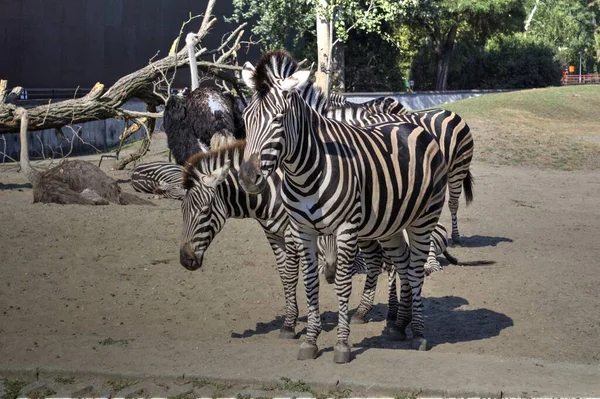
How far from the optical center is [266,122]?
6.44 meters

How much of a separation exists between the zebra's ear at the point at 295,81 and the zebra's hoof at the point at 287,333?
2382mm

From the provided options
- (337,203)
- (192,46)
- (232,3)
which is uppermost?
(232,3)

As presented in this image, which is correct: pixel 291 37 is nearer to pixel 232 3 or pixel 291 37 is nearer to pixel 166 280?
pixel 232 3

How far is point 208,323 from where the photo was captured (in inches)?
334

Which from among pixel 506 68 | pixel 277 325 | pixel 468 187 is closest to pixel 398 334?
pixel 277 325

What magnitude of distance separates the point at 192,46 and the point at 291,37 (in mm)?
21913

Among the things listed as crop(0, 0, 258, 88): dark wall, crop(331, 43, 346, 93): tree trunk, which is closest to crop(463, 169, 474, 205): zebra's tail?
crop(0, 0, 258, 88): dark wall

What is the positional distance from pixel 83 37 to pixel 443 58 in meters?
20.9

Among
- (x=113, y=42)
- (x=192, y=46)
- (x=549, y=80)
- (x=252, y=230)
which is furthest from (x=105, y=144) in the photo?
(x=549, y=80)

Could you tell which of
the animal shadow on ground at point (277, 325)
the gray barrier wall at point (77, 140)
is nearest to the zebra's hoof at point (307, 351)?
the animal shadow on ground at point (277, 325)

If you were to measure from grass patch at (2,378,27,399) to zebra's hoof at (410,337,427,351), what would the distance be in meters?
2.97

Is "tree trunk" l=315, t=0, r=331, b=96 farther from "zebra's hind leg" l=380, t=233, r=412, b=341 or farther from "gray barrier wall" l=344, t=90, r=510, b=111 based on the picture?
"zebra's hind leg" l=380, t=233, r=412, b=341

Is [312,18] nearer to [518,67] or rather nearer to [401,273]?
[518,67]

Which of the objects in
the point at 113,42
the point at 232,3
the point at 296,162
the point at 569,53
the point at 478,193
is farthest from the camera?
the point at 569,53
